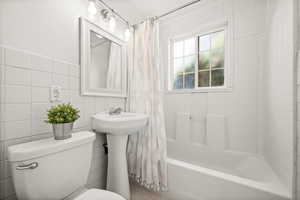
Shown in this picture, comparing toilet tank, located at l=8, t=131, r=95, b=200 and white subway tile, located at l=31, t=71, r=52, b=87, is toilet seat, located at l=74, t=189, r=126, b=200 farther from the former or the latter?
white subway tile, located at l=31, t=71, r=52, b=87

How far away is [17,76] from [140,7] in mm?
1555

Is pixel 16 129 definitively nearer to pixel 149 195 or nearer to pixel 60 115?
pixel 60 115

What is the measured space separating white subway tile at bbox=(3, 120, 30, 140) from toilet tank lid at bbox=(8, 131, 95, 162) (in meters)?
0.10

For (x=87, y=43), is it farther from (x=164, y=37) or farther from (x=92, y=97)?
(x=164, y=37)

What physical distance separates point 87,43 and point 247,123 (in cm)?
195

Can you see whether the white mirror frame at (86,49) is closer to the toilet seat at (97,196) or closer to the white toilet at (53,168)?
the white toilet at (53,168)

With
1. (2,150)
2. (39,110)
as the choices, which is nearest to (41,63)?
(39,110)

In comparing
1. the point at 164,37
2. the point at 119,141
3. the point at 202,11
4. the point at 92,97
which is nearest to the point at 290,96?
the point at 119,141

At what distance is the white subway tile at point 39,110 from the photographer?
33.0 inches

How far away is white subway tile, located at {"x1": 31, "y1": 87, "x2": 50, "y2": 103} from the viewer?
2.75 ft

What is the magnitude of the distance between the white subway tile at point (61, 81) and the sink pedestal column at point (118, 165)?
0.56m

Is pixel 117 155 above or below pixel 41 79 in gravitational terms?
below

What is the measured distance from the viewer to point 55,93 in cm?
95

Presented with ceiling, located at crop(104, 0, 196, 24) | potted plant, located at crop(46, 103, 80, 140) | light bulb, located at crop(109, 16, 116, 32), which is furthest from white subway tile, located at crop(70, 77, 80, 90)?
ceiling, located at crop(104, 0, 196, 24)
